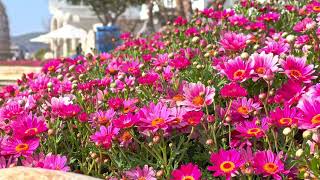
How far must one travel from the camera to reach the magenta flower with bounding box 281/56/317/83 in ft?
7.15

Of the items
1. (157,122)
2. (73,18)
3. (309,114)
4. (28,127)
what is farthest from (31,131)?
(73,18)

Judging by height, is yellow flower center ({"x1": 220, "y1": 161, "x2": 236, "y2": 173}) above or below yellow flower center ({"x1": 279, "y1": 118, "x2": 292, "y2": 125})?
below

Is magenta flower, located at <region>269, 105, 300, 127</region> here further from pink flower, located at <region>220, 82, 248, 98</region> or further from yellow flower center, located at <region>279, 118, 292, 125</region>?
pink flower, located at <region>220, 82, 248, 98</region>

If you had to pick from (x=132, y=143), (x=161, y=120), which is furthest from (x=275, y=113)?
(x=132, y=143)

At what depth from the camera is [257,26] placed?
12.6 ft

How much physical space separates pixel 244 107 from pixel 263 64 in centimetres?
21

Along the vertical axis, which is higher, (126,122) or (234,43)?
(234,43)

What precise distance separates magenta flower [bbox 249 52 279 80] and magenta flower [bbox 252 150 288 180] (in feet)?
1.52

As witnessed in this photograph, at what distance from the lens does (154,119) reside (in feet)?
6.27

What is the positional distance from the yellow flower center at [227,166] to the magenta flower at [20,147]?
68cm

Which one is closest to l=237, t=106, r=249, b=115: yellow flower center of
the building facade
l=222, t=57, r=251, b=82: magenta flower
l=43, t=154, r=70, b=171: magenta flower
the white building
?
l=222, t=57, r=251, b=82: magenta flower

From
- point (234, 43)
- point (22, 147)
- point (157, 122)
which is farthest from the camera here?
point (234, 43)

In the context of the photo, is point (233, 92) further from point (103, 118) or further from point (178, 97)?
point (103, 118)

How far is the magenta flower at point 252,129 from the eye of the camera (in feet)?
6.36
